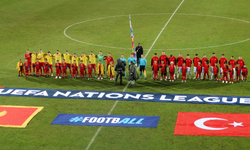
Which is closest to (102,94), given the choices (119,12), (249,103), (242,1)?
(249,103)

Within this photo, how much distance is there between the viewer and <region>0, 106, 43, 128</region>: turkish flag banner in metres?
19.4

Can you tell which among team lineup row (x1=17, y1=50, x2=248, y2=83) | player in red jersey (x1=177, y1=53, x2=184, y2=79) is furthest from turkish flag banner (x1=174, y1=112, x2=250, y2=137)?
player in red jersey (x1=177, y1=53, x2=184, y2=79)

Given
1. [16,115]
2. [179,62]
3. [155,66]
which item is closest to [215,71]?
[179,62]

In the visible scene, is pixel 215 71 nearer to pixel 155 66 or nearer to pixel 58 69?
pixel 155 66

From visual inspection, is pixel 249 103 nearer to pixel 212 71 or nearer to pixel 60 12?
pixel 212 71

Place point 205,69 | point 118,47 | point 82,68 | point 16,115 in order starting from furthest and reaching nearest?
point 118,47 → point 82,68 → point 205,69 → point 16,115

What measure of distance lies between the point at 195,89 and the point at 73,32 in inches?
666

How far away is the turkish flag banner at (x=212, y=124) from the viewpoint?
59.1ft

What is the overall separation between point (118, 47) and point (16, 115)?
14125 mm

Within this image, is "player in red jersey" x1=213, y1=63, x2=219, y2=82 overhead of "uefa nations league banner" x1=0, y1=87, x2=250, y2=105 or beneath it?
overhead

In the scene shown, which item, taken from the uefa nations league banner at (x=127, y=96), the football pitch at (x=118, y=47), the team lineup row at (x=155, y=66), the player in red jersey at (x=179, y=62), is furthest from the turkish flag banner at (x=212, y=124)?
the player in red jersey at (x=179, y=62)

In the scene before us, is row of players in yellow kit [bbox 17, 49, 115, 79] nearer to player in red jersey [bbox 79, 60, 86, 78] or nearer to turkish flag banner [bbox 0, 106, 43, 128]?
player in red jersey [bbox 79, 60, 86, 78]

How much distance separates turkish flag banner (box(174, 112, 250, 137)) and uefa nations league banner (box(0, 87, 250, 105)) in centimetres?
181

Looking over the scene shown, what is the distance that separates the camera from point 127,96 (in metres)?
22.6
